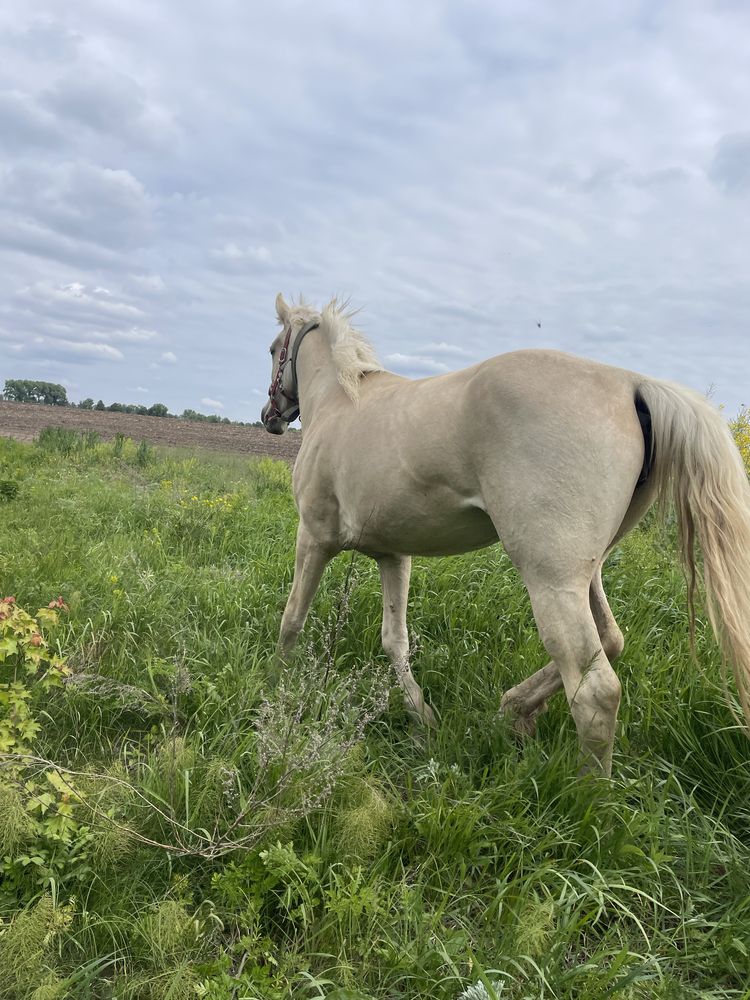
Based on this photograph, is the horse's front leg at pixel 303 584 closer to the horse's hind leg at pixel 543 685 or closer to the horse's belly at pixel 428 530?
the horse's belly at pixel 428 530

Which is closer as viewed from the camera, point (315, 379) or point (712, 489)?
point (712, 489)

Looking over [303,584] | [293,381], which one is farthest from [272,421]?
[303,584]

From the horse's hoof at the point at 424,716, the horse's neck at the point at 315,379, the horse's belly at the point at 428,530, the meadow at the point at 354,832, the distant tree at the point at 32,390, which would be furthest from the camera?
the distant tree at the point at 32,390

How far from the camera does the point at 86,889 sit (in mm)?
1891

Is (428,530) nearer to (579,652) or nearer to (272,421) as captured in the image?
(579,652)

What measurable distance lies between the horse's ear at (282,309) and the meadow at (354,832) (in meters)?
2.24

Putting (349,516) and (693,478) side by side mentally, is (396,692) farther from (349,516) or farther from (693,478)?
(693,478)

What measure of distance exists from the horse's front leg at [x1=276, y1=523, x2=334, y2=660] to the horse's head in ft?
4.45

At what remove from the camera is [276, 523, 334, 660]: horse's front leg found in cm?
332

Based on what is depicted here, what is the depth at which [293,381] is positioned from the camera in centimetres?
429

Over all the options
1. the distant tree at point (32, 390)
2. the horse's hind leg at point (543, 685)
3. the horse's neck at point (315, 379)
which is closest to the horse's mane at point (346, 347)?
the horse's neck at point (315, 379)

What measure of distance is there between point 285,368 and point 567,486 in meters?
2.65

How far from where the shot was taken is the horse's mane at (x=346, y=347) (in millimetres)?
3461

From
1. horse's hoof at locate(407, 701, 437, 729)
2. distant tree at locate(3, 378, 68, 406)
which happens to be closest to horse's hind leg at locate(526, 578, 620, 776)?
horse's hoof at locate(407, 701, 437, 729)
